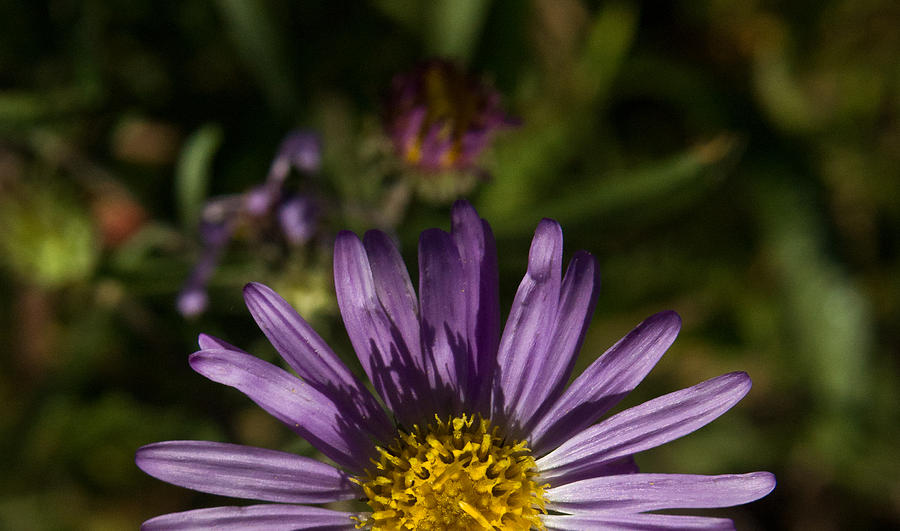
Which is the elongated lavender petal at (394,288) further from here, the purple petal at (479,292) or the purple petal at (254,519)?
the purple petal at (254,519)

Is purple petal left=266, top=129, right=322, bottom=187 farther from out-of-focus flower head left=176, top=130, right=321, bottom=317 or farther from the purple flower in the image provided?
the purple flower

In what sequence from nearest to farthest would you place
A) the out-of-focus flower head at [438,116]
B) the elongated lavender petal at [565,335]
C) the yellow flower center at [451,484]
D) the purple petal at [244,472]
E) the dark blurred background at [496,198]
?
the purple petal at [244,472], the elongated lavender petal at [565,335], the yellow flower center at [451,484], the out-of-focus flower head at [438,116], the dark blurred background at [496,198]

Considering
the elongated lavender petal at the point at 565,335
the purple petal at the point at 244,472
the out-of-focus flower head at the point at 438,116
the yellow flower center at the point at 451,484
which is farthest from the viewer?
the out-of-focus flower head at the point at 438,116

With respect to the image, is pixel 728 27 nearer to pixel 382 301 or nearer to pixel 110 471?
pixel 382 301

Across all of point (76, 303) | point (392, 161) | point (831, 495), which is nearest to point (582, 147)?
point (392, 161)

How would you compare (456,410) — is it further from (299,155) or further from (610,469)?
(299,155)

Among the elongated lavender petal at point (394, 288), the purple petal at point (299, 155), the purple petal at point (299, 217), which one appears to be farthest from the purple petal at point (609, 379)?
the purple petal at point (299, 155)
